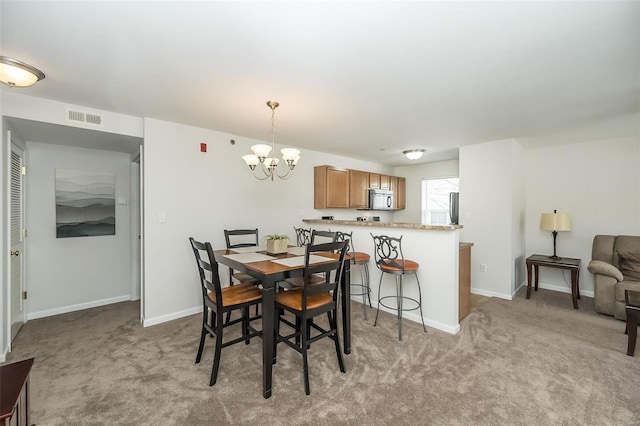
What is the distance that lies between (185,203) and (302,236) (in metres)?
1.73

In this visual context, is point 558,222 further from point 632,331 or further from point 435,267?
point 435,267

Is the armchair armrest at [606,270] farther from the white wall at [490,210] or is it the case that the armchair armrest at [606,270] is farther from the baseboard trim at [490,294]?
the baseboard trim at [490,294]

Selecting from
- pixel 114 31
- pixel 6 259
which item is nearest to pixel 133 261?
pixel 6 259

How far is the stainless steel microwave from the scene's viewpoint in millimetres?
5512

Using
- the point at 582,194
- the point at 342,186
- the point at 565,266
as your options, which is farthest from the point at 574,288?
the point at 342,186

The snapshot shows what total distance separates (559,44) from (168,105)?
10.3 ft

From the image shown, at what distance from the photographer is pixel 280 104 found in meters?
2.75

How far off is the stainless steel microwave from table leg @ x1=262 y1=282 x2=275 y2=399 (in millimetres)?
3839

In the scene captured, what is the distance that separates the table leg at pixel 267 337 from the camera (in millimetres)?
1921

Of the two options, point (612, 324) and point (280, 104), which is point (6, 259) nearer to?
point (280, 104)

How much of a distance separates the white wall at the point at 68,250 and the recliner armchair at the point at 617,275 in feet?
20.0

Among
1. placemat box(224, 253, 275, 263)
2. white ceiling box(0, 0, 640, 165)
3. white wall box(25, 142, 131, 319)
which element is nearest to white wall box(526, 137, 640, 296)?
white ceiling box(0, 0, 640, 165)

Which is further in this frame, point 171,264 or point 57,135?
point 171,264

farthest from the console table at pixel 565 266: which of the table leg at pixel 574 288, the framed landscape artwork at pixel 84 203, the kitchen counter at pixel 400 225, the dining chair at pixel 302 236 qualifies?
the framed landscape artwork at pixel 84 203
